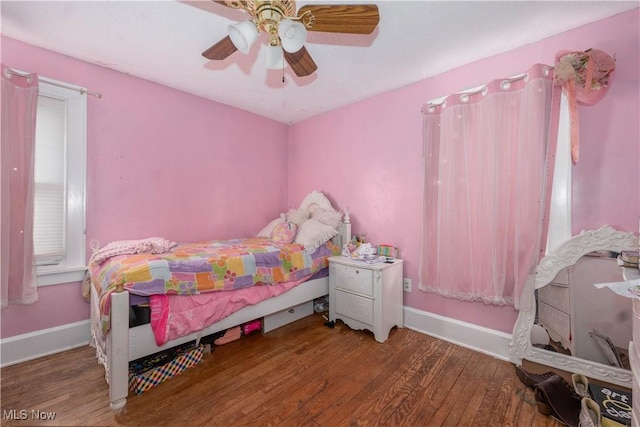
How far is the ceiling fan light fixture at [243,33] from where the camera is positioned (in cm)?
125

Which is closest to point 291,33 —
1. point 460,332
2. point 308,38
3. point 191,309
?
point 308,38

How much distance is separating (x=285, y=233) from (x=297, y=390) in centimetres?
147

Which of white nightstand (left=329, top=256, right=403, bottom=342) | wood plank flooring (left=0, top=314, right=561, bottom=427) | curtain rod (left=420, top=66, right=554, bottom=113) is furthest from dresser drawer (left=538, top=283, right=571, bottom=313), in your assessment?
curtain rod (left=420, top=66, right=554, bottom=113)

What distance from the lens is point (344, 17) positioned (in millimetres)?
1302

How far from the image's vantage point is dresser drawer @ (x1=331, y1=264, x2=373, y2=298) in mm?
2414

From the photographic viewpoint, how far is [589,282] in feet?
5.77

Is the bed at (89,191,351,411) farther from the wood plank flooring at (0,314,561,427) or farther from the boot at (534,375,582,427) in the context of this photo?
the boot at (534,375,582,427)

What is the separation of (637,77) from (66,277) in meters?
4.36

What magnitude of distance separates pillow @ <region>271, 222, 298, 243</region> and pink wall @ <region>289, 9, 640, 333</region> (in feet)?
2.37

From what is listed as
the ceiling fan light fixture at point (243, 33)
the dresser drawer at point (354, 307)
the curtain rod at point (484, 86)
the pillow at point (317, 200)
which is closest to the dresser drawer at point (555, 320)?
the dresser drawer at point (354, 307)

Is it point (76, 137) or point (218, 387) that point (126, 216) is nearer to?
point (76, 137)

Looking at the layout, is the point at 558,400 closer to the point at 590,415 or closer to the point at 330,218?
the point at 590,415

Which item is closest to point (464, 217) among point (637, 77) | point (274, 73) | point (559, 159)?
point (559, 159)

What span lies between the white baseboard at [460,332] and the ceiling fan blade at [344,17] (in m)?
2.35
